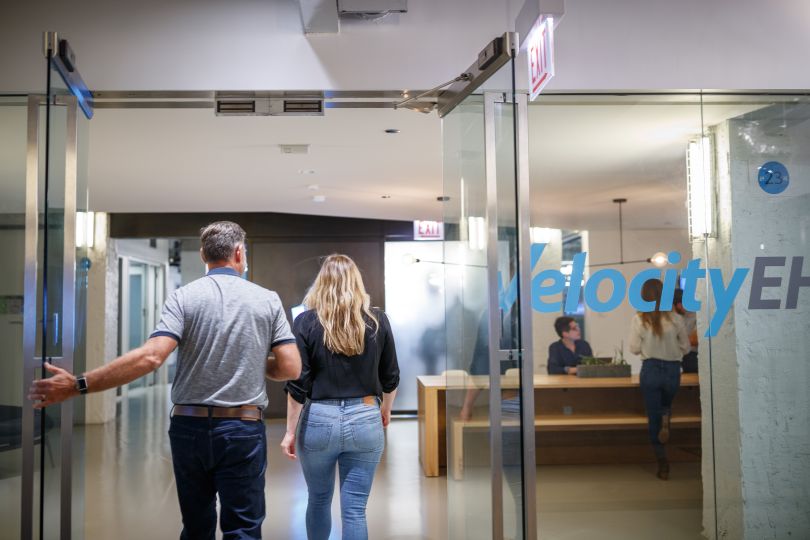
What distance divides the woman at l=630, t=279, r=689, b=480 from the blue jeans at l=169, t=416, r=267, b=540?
1.98m

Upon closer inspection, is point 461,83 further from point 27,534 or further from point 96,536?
point 96,536

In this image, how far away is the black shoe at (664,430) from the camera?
363 centimetres

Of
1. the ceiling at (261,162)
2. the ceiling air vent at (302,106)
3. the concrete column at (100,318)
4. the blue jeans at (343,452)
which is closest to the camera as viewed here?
the blue jeans at (343,452)

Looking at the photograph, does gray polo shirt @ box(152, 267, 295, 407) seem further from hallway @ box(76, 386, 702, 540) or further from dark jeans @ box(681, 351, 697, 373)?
dark jeans @ box(681, 351, 697, 373)

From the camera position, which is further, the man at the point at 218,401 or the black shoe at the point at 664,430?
the black shoe at the point at 664,430

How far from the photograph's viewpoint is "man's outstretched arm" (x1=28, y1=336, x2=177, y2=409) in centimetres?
240

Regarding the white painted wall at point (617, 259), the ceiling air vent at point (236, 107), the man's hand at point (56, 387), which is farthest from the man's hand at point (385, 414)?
the ceiling air vent at point (236, 107)

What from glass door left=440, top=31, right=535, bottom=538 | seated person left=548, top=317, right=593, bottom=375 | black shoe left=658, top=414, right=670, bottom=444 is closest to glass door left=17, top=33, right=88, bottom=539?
glass door left=440, top=31, right=535, bottom=538

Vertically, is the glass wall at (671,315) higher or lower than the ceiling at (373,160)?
lower

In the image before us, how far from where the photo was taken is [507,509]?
303cm

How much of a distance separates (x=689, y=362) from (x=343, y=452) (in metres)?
1.81

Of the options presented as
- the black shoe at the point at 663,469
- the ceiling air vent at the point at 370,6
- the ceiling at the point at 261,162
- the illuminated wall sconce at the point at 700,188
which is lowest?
the black shoe at the point at 663,469

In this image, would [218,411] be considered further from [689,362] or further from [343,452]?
[689,362]

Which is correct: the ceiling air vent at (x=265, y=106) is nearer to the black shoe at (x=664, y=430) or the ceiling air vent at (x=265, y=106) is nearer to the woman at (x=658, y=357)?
the woman at (x=658, y=357)
